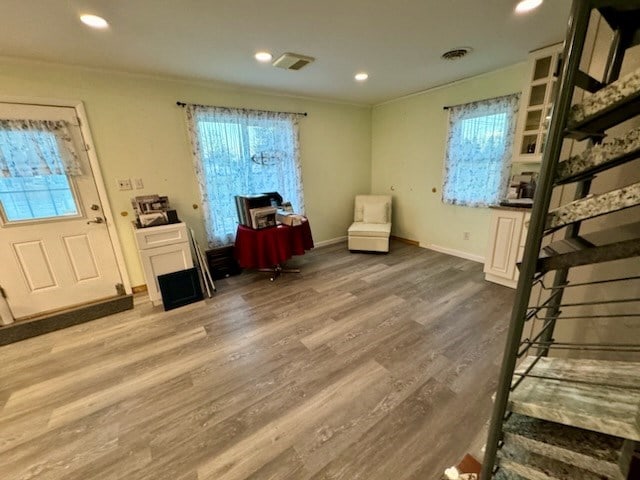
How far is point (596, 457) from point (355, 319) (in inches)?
70.1

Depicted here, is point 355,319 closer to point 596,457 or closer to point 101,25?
point 596,457

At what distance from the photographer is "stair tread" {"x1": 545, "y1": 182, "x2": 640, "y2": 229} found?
0.55m

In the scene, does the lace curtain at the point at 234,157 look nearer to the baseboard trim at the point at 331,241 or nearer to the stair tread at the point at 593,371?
the baseboard trim at the point at 331,241

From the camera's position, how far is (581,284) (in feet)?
2.07

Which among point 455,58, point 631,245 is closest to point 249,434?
point 631,245

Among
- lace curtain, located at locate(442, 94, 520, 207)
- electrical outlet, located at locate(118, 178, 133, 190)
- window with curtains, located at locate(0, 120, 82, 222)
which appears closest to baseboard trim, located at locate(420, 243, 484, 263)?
lace curtain, located at locate(442, 94, 520, 207)

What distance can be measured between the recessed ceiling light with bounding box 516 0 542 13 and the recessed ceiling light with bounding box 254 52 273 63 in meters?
1.95

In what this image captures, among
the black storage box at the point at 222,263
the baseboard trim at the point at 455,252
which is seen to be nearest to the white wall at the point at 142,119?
→ the black storage box at the point at 222,263

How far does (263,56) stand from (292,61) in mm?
276

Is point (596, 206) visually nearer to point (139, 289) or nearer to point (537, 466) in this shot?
point (537, 466)

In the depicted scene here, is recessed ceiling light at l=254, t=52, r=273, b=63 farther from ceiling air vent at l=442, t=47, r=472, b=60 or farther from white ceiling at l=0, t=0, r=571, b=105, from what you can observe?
ceiling air vent at l=442, t=47, r=472, b=60

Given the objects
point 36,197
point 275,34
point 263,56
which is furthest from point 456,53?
→ point 36,197

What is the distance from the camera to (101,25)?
6.01 ft

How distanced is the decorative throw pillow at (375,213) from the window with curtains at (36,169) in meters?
3.76
